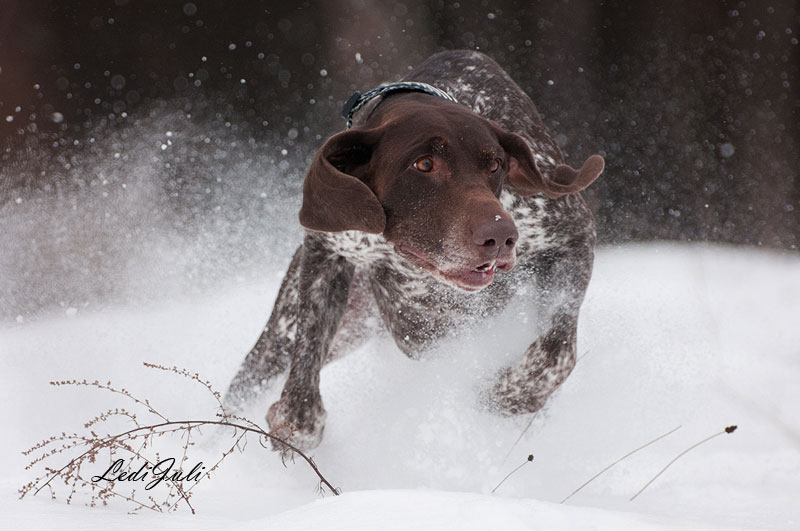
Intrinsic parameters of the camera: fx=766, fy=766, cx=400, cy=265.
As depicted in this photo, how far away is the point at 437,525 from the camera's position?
155 centimetres

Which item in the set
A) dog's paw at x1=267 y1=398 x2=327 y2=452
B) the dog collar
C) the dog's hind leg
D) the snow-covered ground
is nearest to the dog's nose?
the snow-covered ground

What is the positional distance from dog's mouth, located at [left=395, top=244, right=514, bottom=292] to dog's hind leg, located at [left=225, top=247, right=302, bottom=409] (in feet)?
3.67

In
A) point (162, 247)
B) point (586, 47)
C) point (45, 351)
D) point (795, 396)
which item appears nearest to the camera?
point (795, 396)

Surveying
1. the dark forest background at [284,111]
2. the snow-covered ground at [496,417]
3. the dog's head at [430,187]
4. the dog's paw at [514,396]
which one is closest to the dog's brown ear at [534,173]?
the dog's head at [430,187]

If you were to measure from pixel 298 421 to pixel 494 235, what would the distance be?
1.31m

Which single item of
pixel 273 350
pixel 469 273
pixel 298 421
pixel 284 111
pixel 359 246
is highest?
pixel 284 111

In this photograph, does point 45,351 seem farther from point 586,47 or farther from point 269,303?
point 586,47

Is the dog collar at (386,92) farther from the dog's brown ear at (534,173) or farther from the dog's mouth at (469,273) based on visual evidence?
the dog's mouth at (469,273)

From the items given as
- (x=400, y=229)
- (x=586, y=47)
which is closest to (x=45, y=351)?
(x=400, y=229)

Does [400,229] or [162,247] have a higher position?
[162,247]

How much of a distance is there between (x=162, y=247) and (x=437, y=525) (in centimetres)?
455

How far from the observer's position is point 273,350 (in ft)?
11.8

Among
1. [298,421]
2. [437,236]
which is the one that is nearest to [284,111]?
[298,421]

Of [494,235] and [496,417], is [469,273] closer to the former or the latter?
[494,235]
